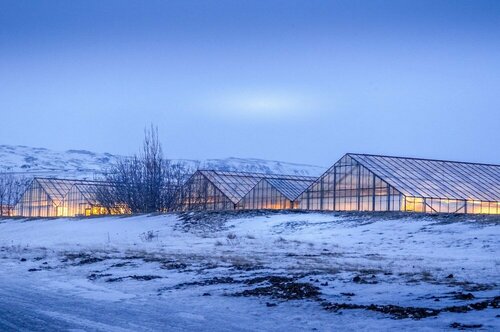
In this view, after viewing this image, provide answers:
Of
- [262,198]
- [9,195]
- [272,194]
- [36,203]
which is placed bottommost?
[36,203]

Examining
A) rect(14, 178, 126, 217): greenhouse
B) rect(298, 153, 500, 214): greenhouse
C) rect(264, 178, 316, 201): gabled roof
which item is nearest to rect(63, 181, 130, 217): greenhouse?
rect(14, 178, 126, 217): greenhouse

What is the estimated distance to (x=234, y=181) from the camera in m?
63.9

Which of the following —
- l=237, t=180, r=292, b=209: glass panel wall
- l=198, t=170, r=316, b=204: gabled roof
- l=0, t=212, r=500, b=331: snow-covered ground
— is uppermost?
l=198, t=170, r=316, b=204: gabled roof

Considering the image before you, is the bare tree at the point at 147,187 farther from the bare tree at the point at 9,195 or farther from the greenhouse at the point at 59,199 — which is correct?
the bare tree at the point at 9,195

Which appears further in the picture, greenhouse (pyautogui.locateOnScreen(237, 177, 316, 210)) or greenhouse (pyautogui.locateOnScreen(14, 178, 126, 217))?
greenhouse (pyautogui.locateOnScreen(14, 178, 126, 217))

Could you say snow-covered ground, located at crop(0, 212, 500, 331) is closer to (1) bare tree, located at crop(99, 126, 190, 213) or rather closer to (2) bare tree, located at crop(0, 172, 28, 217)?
(1) bare tree, located at crop(99, 126, 190, 213)

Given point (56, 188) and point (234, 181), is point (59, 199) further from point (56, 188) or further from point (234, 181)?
point (234, 181)

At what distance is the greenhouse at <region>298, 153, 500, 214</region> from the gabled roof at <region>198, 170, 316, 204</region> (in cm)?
980

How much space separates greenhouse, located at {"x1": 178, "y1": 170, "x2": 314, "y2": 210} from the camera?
2308 inches

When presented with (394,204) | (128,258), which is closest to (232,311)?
(128,258)

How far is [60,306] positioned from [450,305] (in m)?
6.60

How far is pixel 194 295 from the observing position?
525 inches

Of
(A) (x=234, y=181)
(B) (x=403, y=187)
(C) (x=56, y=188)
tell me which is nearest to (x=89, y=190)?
(C) (x=56, y=188)

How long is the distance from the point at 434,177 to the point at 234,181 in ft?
71.0
